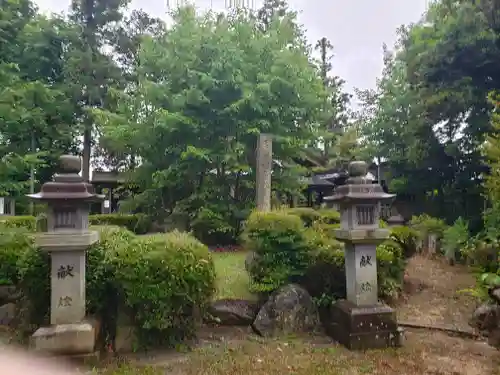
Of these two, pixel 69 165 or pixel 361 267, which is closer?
pixel 69 165

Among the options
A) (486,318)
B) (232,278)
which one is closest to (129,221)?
(232,278)

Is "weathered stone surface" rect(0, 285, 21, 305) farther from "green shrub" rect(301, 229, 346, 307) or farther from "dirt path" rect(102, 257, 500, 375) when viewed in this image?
"green shrub" rect(301, 229, 346, 307)

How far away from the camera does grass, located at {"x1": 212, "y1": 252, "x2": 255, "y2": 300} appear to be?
19.6 ft

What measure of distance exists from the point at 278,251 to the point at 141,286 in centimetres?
218

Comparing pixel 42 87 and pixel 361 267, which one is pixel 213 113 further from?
pixel 361 267

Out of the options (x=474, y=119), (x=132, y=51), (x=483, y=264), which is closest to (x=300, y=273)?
(x=483, y=264)

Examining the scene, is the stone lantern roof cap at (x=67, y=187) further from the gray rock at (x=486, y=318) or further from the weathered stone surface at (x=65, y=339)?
the gray rock at (x=486, y=318)

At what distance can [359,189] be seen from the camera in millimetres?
5031

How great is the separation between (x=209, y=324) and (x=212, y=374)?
151 cm

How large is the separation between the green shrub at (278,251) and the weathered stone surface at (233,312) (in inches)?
12.0

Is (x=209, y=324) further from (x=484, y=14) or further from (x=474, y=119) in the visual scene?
(x=484, y=14)

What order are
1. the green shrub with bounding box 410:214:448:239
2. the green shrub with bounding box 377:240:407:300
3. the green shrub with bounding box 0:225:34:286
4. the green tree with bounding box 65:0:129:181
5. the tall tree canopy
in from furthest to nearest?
the green tree with bounding box 65:0:129:181
the green shrub with bounding box 410:214:448:239
the tall tree canopy
the green shrub with bounding box 377:240:407:300
the green shrub with bounding box 0:225:34:286

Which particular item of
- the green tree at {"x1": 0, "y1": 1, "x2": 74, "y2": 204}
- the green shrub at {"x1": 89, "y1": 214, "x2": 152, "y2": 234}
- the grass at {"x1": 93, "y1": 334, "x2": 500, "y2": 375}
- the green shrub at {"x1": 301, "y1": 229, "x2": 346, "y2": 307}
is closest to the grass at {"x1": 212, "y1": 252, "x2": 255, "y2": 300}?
the green shrub at {"x1": 301, "y1": 229, "x2": 346, "y2": 307}

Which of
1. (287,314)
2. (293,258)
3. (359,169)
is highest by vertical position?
(359,169)
